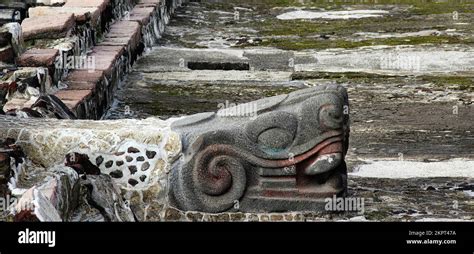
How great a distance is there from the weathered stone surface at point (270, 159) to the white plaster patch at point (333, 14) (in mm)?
5456

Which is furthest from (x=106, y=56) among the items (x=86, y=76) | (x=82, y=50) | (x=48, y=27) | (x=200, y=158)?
(x=200, y=158)

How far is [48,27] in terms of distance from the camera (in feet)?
27.4

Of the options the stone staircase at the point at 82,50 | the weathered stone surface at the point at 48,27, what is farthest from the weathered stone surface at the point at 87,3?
the weathered stone surface at the point at 48,27

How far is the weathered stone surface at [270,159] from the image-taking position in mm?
6082

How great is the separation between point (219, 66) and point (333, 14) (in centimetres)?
220

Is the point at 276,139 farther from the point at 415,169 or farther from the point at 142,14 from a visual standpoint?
the point at 142,14

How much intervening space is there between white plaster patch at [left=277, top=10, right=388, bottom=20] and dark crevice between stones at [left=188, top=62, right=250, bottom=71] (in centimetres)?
196

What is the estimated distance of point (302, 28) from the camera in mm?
11164

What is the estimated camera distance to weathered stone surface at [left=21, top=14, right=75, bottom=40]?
8297 mm

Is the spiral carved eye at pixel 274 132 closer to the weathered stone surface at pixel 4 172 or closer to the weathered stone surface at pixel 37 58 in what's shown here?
the weathered stone surface at pixel 4 172

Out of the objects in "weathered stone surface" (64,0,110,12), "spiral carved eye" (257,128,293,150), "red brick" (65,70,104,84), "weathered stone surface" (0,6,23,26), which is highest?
"weathered stone surface" (64,0,110,12)

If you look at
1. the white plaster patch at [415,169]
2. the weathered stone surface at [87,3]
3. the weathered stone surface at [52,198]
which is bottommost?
the white plaster patch at [415,169]

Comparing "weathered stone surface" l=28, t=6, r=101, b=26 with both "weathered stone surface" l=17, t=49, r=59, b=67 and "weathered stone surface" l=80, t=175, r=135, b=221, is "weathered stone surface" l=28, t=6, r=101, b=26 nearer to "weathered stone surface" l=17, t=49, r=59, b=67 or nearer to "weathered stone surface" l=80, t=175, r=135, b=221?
"weathered stone surface" l=17, t=49, r=59, b=67

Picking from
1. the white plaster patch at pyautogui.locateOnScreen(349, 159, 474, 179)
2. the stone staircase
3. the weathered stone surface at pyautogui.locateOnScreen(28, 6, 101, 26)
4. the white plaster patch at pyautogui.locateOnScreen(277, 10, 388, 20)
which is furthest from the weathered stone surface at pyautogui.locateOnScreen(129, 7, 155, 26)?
the white plaster patch at pyautogui.locateOnScreen(349, 159, 474, 179)
